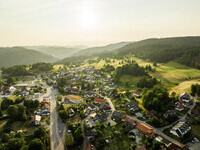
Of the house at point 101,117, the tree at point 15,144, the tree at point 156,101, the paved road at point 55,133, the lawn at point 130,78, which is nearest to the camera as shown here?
the tree at point 15,144

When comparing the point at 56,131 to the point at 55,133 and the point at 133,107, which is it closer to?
the point at 55,133

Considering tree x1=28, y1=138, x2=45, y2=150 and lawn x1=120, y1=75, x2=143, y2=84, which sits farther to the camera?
lawn x1=120, y1=75, x2=143, y2=84

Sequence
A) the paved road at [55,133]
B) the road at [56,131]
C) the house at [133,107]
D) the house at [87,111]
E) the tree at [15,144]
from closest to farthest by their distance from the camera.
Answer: the tree at [15,144], the paved road at [55,133], the road at [56,131], the house at [87,111], the house at [133,107]

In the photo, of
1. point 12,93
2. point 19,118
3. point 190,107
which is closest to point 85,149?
point 19,118

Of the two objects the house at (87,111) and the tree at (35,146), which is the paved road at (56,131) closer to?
the tree at (35,146)

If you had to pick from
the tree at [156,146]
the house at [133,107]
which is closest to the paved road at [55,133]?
the tree at [156,146]

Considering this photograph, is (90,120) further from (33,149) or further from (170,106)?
(170,106)

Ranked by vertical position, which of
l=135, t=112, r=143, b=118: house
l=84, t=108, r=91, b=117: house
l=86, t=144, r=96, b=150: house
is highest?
l=86, t=144, r=96, b=150: house

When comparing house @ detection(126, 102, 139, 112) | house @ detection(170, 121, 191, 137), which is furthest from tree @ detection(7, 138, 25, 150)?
house @ detection(170, 121, 191, 137)

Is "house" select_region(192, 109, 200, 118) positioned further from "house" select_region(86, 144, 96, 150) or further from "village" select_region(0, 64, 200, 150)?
"house" select_region(86, 144, 96, 150)

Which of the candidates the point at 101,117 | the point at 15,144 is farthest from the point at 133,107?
the point at 15,144

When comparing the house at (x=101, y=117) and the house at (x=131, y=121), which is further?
the house at (x=101, y=117)
